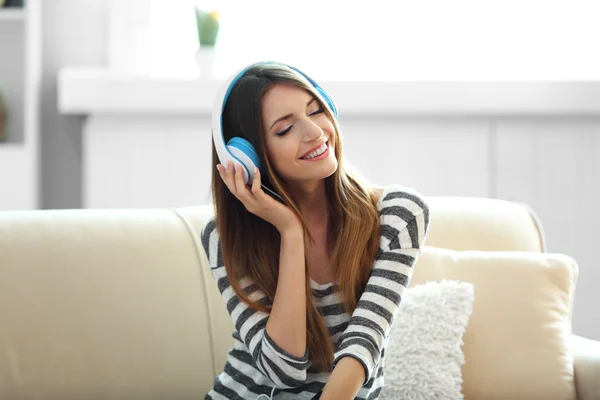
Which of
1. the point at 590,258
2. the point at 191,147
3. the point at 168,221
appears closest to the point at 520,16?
the point at 590,258

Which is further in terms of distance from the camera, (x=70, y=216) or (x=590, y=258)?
(x=590, y=258)

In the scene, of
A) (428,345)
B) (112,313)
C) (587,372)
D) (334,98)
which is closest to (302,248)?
(428,345)

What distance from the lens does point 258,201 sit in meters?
1.46

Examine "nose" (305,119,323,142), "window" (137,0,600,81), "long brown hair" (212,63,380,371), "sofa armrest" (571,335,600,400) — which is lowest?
"sofa armrest" (571,335,600,400)

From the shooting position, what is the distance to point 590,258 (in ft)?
9.97

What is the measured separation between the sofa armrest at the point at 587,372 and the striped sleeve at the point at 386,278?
537 mm

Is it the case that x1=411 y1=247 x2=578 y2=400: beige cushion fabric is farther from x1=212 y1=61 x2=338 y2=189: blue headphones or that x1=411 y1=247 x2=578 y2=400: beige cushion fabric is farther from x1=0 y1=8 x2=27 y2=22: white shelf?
x1=0 y1=8 x2=27 y2=22: white shelf

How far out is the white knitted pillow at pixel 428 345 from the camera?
1729mm

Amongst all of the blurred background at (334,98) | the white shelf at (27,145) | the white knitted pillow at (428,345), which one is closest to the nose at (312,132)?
the white knitted pillow at (428,345)

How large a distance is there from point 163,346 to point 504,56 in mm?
2002

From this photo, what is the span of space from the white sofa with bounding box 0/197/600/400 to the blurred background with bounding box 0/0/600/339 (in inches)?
40.5

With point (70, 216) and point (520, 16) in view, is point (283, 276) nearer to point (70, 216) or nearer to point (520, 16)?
point (70, 216)

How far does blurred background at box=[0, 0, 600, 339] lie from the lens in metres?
2.97

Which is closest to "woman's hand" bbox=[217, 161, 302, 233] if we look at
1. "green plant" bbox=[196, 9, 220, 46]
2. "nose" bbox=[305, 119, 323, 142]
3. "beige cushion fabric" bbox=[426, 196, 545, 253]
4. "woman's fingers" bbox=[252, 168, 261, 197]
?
"woman's fingers" bbox=[252, 168, 261, 197]
